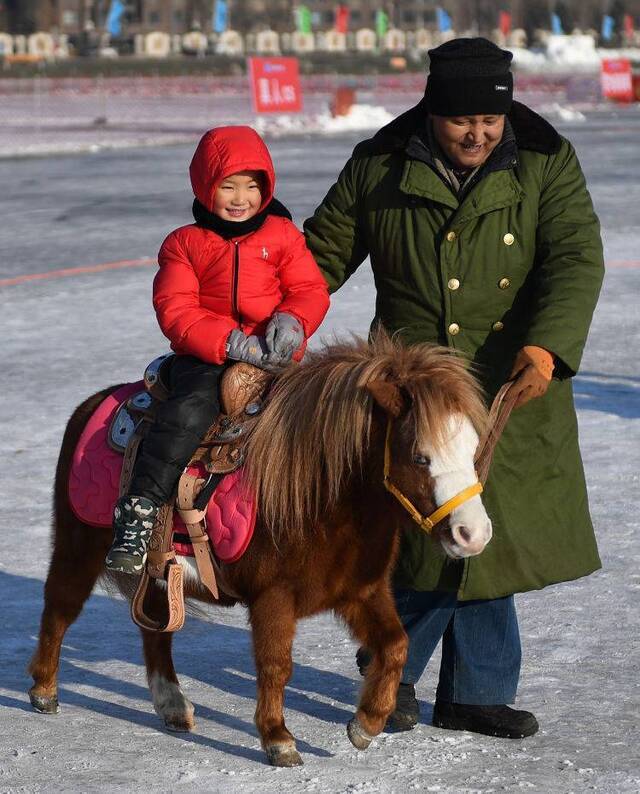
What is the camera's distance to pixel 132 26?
119 m

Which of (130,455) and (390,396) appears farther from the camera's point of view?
(130,455)

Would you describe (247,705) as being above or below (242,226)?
below

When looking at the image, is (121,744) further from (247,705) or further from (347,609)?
(347,609)

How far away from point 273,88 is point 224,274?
35.5m

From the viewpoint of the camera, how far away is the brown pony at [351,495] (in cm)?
378

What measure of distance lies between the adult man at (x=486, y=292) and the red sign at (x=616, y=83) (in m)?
45.0

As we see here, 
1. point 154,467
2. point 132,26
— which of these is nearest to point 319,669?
point 154,467

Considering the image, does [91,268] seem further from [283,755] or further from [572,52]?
[572,52]

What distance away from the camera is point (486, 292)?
4535mm

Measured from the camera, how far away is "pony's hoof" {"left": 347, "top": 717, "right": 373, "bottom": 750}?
4.29 meters

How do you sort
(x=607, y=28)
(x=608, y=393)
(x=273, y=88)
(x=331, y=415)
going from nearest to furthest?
(x=331, y=415) < (x=608, y=393) < (x=273, y=88) < (x=607, y=28)

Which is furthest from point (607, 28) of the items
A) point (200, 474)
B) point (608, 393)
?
point (200, 474)

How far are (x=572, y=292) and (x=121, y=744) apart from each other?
1.97 m

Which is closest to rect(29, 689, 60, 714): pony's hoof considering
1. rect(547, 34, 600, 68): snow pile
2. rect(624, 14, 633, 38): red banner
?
rect(547, 34, 600, 68): snow pile
